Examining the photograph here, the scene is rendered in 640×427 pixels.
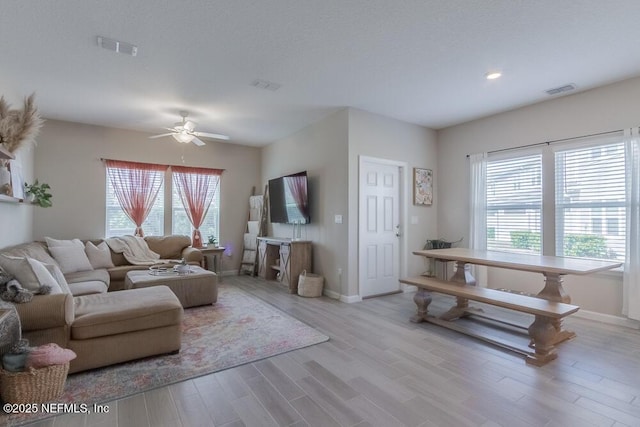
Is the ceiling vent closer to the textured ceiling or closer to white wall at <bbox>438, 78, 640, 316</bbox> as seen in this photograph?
the textured ceiling

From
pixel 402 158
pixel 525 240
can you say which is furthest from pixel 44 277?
pixel 525 240

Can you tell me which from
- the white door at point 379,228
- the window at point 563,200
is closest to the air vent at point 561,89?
the window at point 563,200

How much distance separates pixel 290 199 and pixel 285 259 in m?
1.06

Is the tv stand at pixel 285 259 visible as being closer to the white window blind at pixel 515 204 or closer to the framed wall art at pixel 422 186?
the framed wall art at pixel 422 186

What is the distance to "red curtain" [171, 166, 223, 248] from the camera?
5.98 meters

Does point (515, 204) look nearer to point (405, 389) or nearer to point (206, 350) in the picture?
point (405, 389)

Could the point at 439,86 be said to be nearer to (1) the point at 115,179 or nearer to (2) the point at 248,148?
(2) the point at 248,148

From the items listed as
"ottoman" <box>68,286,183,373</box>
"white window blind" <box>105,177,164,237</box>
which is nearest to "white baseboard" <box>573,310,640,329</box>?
"ottoman" <box>68,286,183,373</box>

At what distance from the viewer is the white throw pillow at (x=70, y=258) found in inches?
160

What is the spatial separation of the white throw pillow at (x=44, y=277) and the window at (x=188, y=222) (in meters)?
3.52

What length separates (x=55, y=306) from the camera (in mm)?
2205

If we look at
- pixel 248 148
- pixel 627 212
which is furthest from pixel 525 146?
pixel 248 148

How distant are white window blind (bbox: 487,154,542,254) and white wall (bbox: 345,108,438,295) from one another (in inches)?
32.2

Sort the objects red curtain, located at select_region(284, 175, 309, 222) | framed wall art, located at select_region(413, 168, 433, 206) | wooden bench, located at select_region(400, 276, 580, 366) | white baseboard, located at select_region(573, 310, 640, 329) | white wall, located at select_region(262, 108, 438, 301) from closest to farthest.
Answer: wooden bench, located at select_region(400, 276, 580, 366)
white baseboard, located at select_region(573, 310, 640, 329)
white wall, located at select_region(262, 108, 438, 301)
red curtain, located at select_region(284, 175, 309, 222)
framed wall art, located at select_region(413, 168, 433, 206)
